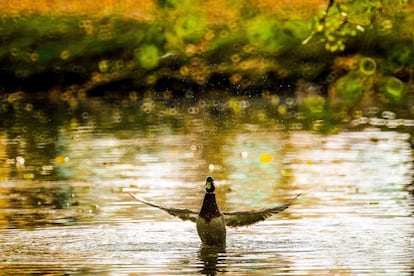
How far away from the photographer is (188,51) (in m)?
44.2

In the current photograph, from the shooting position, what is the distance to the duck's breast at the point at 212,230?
59.3 ft

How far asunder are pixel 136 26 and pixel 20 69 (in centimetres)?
380

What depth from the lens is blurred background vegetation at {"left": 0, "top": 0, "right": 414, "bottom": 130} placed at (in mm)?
42844

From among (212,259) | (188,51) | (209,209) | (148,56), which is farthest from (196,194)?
(188,51)

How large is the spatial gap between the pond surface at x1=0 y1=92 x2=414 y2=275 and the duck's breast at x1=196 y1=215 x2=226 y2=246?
162mm

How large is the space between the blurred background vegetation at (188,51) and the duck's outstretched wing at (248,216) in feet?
74.0

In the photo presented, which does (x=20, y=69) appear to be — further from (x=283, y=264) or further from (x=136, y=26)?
(x=283, y=264)

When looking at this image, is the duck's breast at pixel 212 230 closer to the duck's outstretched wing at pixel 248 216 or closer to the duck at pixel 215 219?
the duck at pixel 215 219

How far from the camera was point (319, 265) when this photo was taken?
1653 centimetres

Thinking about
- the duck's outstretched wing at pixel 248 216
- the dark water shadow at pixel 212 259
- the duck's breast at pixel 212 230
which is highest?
the duck's outstretched wing at pixel 248 216

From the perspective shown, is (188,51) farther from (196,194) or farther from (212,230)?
(212,230)

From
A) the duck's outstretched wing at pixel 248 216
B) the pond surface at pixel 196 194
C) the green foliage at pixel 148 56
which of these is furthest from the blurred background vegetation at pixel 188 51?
the duck's outstretched wing at pixel 248 216

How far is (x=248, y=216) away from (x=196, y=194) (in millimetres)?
4068

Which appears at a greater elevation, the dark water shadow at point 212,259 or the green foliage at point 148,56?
the green foliage at point 148,56
